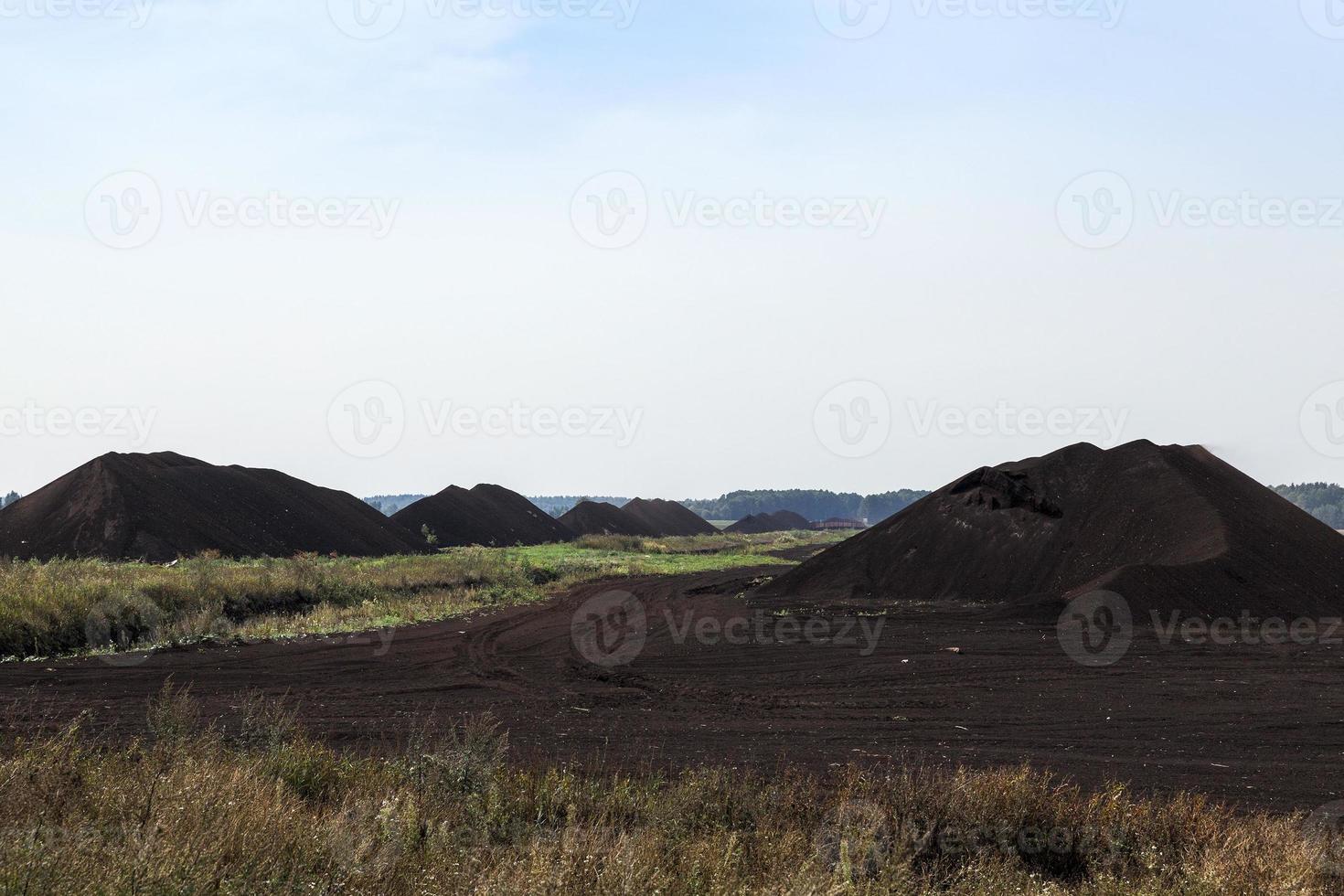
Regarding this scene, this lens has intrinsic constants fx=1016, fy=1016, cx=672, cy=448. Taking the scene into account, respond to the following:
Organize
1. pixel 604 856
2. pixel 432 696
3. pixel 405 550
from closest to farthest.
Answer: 1. pixel 604 856
2. pixel 432 696
3. pixel 405 550

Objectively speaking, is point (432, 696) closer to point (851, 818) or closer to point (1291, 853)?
point (851, 818)

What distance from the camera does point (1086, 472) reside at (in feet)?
120

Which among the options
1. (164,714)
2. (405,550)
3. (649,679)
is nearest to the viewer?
(164,714)

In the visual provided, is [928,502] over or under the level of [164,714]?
over

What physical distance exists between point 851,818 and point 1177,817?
2.93 metres

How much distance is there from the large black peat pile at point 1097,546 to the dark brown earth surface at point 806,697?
402cm

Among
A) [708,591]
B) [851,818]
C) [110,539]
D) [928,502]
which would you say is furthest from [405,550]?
[851,818]

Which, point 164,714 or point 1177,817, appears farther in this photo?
point 164,714
